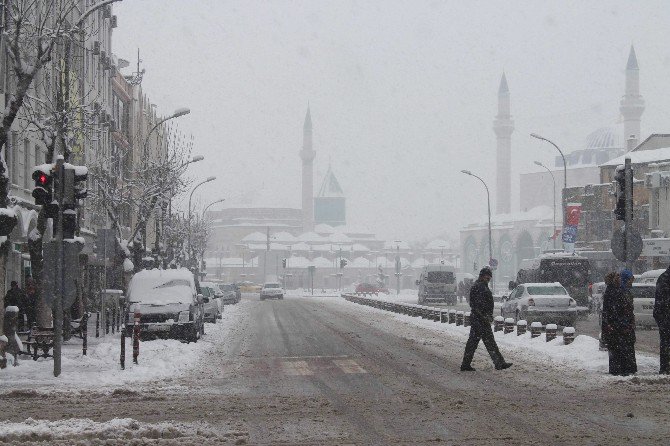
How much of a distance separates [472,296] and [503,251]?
5564 inches

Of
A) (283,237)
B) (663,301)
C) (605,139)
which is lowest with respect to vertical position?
(663,301)

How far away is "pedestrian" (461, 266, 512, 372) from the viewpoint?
18703 millimetres

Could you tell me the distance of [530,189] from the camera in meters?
178

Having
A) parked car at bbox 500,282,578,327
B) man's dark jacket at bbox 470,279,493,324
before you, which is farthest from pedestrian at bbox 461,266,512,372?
parked car at bbox 500,282,578,327

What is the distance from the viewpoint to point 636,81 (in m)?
161

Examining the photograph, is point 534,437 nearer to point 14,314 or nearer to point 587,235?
point 14,314

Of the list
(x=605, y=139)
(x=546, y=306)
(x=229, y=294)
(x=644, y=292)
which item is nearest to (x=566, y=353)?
(x=546, y=306)

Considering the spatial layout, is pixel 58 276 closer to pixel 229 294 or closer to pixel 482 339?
pixel 482 339

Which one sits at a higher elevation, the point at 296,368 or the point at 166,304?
the point at 166,304

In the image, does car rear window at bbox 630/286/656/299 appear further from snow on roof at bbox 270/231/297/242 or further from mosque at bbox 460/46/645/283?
snow on roof at bbox 270/231/297/242

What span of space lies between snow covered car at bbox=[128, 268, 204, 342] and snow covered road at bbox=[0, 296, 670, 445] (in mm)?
4599

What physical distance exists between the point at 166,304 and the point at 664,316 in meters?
14.2

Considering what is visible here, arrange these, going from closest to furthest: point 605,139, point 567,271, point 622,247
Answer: point 622,247, point 567,271, point 605,139

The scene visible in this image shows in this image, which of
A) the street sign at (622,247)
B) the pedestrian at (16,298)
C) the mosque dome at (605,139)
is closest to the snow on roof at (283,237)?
the mosque dome at (605,139)
